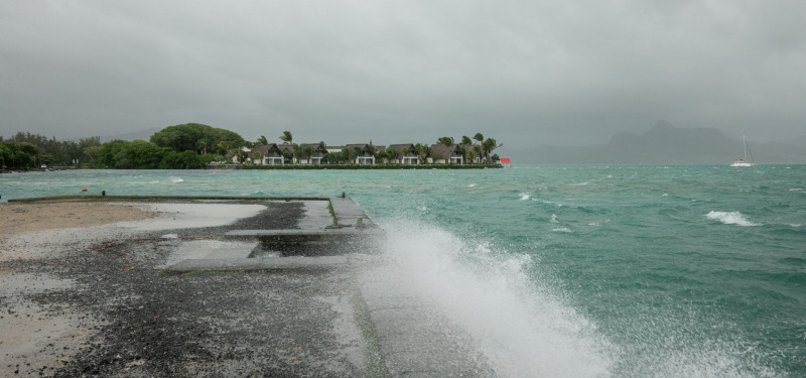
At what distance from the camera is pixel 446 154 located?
15250cm

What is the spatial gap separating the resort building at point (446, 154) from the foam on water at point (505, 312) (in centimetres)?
14217

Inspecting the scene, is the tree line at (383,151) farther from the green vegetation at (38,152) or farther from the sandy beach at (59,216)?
the sandy beach at (59,216)

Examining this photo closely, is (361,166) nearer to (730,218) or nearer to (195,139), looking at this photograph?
(195,139)

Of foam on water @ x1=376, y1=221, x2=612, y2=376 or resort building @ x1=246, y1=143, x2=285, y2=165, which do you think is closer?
foam on water @ x1=376, y1=221, x2=612, y2=376

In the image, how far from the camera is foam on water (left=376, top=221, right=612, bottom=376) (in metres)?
4.76

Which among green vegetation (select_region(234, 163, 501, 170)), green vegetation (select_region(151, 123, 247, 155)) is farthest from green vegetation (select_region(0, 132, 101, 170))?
green vegetation (select_region(234, 163, 501, 170))

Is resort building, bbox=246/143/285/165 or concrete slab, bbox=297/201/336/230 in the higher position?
resort building, bbox=246/143/285/165

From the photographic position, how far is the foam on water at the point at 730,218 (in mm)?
18709

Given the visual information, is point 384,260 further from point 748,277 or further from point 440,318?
point 748,277

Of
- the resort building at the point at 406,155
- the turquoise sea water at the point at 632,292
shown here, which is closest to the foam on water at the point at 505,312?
the turquoise sea water at the point at 632,292

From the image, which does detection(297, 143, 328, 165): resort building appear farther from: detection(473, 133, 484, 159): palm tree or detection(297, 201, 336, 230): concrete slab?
detection(297, 201, 336, 230): concrete slab

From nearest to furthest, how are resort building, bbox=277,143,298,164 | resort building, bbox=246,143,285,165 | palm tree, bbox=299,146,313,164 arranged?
palm tree, bbox=299,146,313,164 < resort building, bbox=246,143,285,165 < resort building, bbox=277,143,298,164

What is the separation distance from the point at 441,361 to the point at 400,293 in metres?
2.19

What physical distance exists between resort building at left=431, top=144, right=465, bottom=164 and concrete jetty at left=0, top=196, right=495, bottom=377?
14234 centimetres
